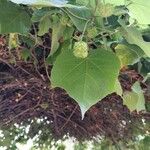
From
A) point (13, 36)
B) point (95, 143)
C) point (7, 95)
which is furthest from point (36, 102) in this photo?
point (95, 143)

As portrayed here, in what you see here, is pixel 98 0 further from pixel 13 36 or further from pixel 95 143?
pixel 95 143

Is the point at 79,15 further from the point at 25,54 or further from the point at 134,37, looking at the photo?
the point at 25,54

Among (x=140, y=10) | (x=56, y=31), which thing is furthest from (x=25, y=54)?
(x=140, y=10)

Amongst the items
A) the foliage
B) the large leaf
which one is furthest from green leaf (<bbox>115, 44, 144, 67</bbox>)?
the large leaf

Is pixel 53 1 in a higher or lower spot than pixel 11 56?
higher

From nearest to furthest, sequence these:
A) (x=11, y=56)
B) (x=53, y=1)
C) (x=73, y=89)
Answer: (x=53, y=1) < (x=73, y=89) < (x=11, y=56)

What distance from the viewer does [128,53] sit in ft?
1.52

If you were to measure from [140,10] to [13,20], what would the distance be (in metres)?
0.13

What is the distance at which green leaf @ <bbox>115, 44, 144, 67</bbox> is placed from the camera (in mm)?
446

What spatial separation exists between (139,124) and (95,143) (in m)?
0.12

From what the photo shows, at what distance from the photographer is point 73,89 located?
0.40 m

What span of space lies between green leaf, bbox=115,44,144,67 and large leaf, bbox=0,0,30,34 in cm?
12

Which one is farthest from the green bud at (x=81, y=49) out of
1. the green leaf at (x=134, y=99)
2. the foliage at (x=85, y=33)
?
the green leaf at (x=134, y=99)

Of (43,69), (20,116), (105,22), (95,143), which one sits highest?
(105,22)
